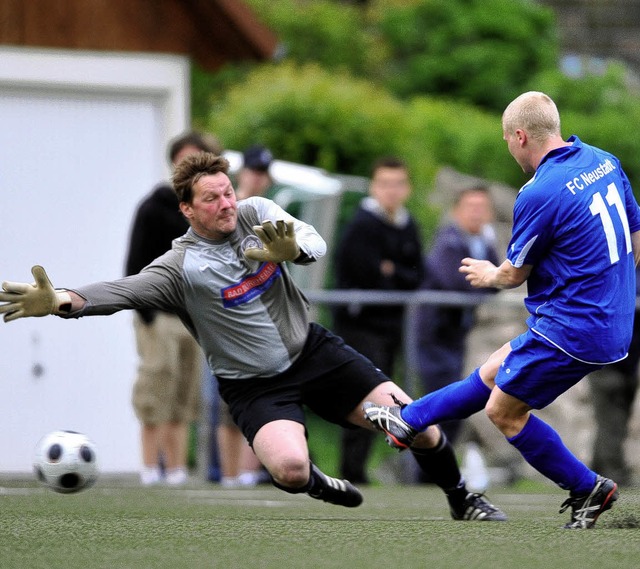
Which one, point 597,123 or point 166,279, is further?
point 597,123

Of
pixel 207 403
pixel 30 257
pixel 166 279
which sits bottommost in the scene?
pixel 207 403

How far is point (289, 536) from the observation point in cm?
641

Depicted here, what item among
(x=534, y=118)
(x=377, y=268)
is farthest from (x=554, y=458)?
(x=377, y=268)

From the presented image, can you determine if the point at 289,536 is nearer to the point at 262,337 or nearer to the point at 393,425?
the point at 393,425

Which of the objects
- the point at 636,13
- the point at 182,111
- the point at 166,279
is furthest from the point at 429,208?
the point at 166,279

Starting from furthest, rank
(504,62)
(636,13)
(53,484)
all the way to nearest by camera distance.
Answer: (636,13)
(504,62)
(53,484)

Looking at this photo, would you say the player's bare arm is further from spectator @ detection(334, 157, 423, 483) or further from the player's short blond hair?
spectator @ detection(334, 157, 423, 483)

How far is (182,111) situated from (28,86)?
127 cm

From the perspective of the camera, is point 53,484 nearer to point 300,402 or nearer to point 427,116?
point 300,402

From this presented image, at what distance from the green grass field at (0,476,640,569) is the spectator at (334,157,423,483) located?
6.82 ft

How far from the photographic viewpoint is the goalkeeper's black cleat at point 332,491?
7727mm

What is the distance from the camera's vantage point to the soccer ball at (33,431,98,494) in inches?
316

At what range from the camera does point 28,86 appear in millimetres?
12664

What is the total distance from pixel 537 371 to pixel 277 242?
4.22ft
